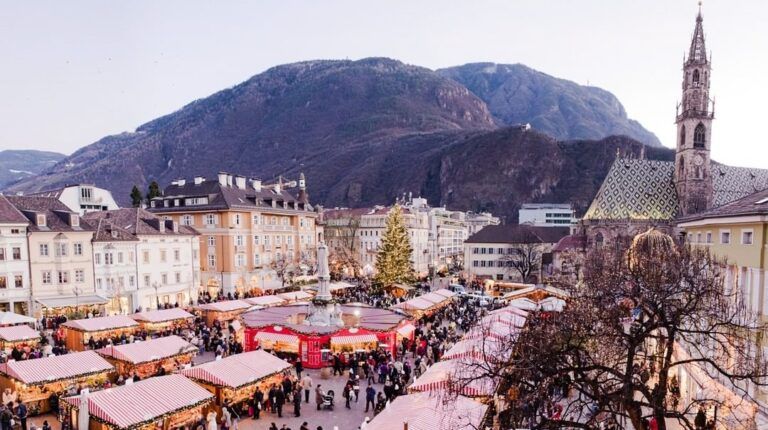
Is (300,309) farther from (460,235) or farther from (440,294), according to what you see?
(460,235)

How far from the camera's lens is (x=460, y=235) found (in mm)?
102688

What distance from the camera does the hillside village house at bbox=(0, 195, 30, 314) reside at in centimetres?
3147

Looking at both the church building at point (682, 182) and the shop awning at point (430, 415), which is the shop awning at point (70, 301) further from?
the church building at point (682, 182)

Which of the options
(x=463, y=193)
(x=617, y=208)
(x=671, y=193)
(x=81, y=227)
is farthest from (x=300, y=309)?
(x=463, y=193)

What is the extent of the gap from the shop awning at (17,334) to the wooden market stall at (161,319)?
5.10 metres

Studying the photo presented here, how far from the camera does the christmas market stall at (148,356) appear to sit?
64.0 ft

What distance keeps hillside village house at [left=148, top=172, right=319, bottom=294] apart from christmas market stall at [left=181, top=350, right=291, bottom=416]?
3136cm

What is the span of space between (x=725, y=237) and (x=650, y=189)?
174 feet

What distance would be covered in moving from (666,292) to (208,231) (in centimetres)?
4557

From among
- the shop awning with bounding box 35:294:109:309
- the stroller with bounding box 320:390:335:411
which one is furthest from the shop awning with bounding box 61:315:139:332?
the stroller with bounding box 320:390:335:411

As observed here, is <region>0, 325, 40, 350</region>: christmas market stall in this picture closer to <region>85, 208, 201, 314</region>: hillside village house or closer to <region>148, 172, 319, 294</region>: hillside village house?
<region>85, 208, 201, 314</region>: hillside village house

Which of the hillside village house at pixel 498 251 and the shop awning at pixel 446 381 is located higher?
the shop awning at pixel 446 381

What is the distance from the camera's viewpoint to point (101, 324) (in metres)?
25.8

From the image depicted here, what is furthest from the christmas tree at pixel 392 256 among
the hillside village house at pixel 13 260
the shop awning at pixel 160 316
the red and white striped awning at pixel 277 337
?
the hillside village house at pixel 13 260
